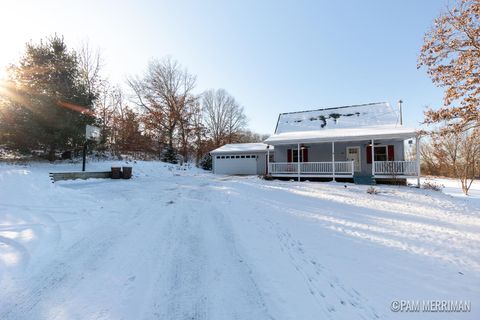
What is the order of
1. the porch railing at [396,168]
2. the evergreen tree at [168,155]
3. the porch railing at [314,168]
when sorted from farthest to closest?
the evergreen tree at [168,155] → the porch railing at [314,168] → the porch railing at [396,168]

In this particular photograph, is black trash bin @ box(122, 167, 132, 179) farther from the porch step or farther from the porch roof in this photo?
the porch step

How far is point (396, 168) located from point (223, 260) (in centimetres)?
1300

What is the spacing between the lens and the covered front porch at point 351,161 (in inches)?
504

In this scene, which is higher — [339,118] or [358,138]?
[339,118]

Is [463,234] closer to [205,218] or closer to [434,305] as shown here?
[434,305]

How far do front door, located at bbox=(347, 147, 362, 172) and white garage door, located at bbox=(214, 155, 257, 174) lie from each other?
27.3 feet

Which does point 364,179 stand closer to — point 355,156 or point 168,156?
point 355,156

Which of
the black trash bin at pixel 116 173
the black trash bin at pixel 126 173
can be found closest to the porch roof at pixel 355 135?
the black trash bin at pixel 126 173

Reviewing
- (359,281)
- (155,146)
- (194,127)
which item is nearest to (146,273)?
(359,281)

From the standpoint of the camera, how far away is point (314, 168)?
597 inches

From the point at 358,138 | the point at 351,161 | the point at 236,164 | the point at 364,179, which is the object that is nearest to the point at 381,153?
the point at 351,161

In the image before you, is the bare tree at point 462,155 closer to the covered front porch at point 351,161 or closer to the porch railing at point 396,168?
the covered front porch at point 351,161

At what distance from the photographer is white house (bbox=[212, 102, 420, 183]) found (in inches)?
508

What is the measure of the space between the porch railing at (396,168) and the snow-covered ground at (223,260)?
241 inches
